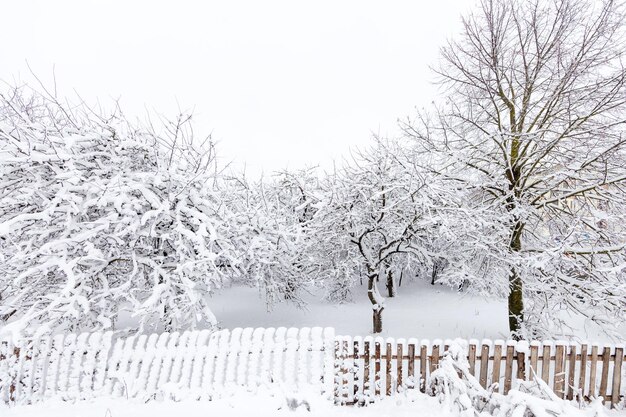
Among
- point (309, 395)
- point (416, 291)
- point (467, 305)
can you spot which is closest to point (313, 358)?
point (309, 395)

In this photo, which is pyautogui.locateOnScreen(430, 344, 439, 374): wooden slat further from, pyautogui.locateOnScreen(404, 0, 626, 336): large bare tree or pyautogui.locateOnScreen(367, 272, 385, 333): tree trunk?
pyautogui.locateOnScreen(367, 272, 385, 333): tree trunk

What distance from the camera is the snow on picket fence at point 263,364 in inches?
196

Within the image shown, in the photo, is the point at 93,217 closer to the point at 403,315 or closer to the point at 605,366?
the point at 605,366

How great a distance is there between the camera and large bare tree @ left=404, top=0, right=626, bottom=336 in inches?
282

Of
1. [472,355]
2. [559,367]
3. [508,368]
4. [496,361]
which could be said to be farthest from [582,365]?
[472,355]

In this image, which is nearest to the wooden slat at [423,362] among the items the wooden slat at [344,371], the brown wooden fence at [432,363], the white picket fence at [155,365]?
the brown wooden fence at [432,363]

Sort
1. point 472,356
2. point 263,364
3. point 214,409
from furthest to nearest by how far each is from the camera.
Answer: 1. point 472,356
2. point 263,364
3. point 214,409

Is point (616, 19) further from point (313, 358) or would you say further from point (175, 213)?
point (175, 213)

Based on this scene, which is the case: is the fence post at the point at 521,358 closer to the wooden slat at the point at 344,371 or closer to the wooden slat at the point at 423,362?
the wooden slat at the point at 423,362

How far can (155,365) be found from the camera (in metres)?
5.04

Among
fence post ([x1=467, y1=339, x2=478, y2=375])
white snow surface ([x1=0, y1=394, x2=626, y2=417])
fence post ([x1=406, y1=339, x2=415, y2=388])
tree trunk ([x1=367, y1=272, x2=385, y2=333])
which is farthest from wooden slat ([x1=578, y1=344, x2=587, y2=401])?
tree trunk ([x1=367, y1=272, x2=385, y2=333])

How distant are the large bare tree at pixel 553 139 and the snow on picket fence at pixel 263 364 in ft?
7.04

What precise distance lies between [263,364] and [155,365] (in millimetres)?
1689

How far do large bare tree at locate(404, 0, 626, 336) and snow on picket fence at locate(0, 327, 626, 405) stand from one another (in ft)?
7.04
